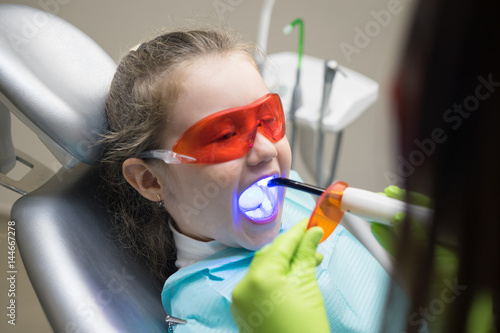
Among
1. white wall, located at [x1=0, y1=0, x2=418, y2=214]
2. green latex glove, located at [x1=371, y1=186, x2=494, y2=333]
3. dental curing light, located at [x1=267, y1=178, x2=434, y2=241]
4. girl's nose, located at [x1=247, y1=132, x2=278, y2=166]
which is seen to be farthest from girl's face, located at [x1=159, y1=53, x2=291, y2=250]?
white wall, located at [x1=0, y1=0, x2=418, y2=214]

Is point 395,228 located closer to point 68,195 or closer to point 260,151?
point 260,151

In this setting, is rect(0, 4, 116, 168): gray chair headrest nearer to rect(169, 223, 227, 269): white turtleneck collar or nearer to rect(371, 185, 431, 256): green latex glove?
rect(169, 223, 227, 269): white turtleneck collar

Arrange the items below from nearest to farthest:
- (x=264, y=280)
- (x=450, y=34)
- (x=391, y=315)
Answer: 1. (x=450, y=34)
2. (x=391, y=315)
3. (x=264, y=280)

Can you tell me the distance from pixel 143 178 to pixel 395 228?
56 centimetres

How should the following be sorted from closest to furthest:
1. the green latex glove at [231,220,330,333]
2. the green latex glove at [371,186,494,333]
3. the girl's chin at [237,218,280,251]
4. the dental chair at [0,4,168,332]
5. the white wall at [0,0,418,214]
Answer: the green latex glove at [371,186,494,333] < the green latex glove at [231,220,330,333] < the dental chair at [0,4,168,332] < the girl's chin at [237,218,280,251] < the white wall at [0,0,418,214]

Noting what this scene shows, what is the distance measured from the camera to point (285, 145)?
111cm

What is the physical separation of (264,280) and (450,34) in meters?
0.48

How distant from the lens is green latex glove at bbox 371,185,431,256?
0.55 m

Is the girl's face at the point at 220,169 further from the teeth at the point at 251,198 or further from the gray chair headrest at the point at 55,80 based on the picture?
the gray chair headrest at the point at 55,80

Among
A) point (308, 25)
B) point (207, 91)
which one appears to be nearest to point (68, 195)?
point (207, 91)

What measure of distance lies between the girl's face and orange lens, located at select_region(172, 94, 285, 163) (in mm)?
16

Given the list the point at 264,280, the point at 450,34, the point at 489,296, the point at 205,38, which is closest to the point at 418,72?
the point at 450,34

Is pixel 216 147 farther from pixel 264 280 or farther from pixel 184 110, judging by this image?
pixel 264 280

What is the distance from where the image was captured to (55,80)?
1094mm
